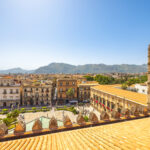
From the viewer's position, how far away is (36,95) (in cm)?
5106

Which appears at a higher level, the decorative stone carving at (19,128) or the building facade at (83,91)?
the decorative stone carving at (19,128)

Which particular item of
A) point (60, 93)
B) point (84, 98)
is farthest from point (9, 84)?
point (84, 98)

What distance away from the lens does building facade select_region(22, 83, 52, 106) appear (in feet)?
164

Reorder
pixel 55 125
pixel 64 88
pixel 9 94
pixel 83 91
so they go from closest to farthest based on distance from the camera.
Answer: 1. pixel 55 125
2. pixel 9 94
3. pixel 64 88
4. pixel 83 91

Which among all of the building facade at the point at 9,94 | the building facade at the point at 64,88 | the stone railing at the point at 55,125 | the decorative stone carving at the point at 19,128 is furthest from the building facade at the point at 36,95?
the decorative stone carving at the point at 19,128

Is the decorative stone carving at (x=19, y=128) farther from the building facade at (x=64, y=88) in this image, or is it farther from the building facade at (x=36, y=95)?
the building facade at (x=64, y=88)

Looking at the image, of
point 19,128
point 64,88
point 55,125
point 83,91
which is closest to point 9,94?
point 64,88

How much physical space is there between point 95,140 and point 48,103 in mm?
49042

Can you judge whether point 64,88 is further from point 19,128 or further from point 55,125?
point 19,128

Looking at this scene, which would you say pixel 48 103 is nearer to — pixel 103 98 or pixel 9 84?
pixel 9 84

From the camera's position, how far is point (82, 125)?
30.1 feet

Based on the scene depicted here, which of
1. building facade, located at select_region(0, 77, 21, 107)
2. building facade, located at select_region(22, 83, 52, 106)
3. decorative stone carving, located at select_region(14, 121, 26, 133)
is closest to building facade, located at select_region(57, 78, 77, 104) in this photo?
building facade, located at select_region(22, 83, 52, 106)

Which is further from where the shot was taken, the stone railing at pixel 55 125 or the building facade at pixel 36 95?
the building facade at pixel 36 95

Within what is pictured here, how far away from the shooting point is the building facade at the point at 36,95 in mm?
50062
